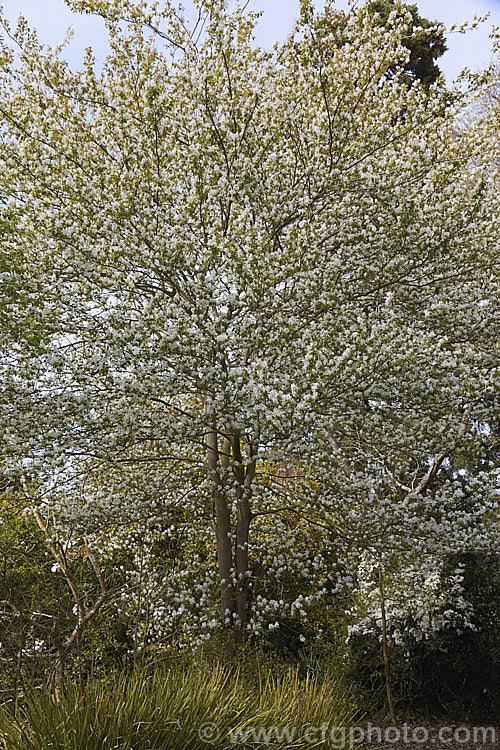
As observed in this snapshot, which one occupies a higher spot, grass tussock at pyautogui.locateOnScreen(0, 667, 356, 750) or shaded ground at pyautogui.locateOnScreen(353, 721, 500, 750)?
grass tussock at pyautogui.locateOnScreen(0, 667, 356, 750)

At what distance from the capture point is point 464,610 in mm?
6387

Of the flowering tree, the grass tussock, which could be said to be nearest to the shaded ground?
the flowering tree

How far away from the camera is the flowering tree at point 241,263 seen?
16.7 feet

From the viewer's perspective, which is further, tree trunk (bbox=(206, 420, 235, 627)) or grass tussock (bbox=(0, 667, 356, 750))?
tree trunk (bbox=(206, 420, 235, 627))

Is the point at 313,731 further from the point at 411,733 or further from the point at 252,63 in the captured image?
the point at 252,63
